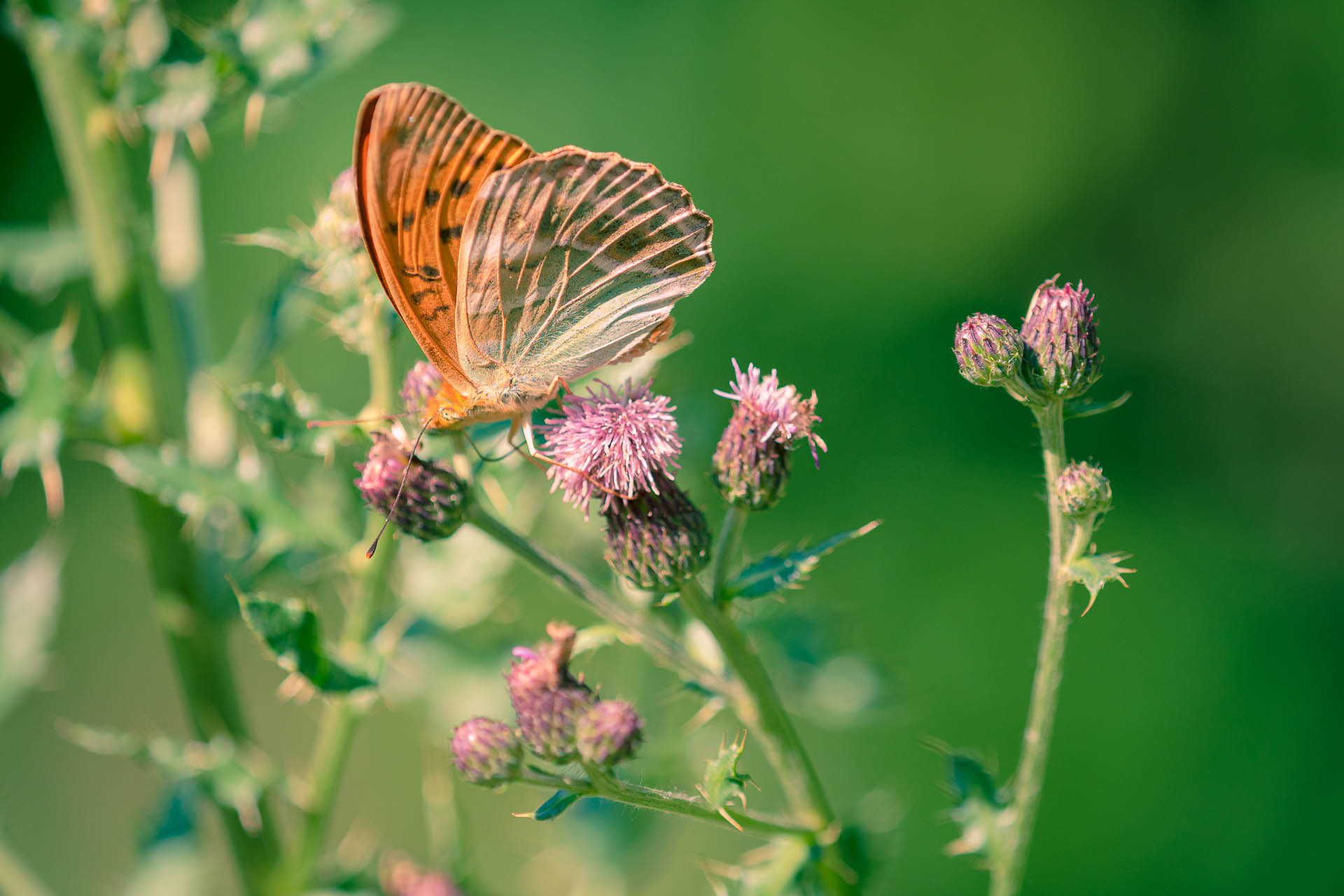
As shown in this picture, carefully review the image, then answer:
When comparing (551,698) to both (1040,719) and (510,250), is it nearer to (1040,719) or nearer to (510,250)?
(1040,719)

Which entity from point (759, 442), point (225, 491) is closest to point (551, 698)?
point (759, 442)

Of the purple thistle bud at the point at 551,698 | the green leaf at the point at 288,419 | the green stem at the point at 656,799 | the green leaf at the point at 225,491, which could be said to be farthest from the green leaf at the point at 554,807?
Result: the green leaf at the point at 225,491

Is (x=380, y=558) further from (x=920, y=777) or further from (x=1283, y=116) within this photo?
(x=1283, y=116)

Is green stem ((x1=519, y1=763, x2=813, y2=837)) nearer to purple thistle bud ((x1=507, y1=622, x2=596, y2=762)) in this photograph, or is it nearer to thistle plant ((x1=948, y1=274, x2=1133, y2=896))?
purple thistle bud ((x1=507, y1=622, x2=596, y2=762))

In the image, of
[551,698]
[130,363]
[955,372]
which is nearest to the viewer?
[551,698]

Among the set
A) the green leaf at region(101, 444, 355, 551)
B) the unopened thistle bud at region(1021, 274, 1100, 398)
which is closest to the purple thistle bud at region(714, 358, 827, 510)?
the unopened thistle bud at region(1021, 274, 1100, 398)

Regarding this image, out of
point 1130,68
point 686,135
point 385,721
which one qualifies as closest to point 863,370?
point 686,135
